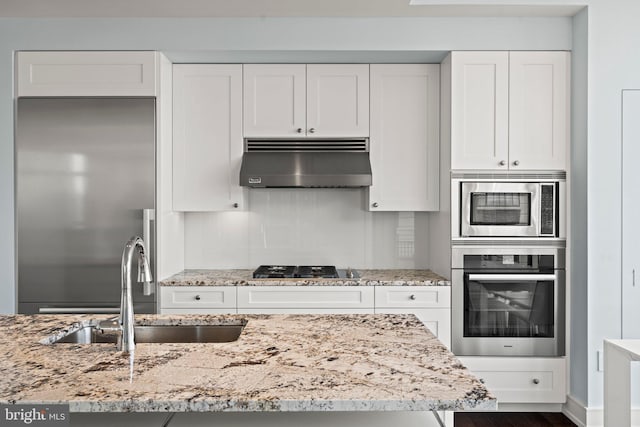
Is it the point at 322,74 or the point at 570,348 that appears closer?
the point at 570,348

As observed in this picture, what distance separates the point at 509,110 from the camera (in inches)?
133

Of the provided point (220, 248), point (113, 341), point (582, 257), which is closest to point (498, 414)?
point (582, 257)

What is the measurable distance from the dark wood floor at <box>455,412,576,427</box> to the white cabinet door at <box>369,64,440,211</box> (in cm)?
141

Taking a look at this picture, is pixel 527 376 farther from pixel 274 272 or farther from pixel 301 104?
pixel 301 104

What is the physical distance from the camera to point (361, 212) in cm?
400

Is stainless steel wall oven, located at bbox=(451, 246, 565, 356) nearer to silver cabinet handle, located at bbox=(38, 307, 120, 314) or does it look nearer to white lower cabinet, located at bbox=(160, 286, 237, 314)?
white lower cabinet, located at bbox=(160, 286, 237, 314)

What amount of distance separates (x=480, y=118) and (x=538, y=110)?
38 centimetres

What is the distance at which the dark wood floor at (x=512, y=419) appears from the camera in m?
3.23

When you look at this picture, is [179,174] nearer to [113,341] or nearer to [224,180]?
[224,180]

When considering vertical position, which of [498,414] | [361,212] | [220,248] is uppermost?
[361,212]

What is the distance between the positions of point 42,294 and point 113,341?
1.67 meters

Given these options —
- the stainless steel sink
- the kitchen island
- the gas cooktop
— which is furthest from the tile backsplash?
the kitchen island

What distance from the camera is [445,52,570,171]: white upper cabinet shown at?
3.35 meters

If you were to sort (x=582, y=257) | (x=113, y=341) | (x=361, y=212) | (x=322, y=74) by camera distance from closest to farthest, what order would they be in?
(x=113, y=341), (x=582, y=257), (x=322, y=74), (x=361, y=212)
